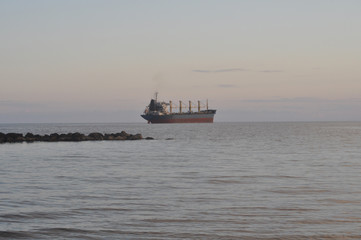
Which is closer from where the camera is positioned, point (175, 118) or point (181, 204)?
point (181, 204)

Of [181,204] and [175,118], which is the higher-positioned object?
[175,118]

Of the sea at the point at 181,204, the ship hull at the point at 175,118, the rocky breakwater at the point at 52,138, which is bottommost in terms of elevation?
the sea at the point at 181,204

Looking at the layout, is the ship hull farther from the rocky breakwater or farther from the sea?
the sea

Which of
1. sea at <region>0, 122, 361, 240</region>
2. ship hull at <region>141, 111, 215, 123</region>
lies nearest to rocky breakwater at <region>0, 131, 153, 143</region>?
sea at <region>0, 122, 361, 240</region>

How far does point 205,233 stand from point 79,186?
862 cm

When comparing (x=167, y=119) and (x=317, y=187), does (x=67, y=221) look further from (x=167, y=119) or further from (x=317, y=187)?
(x=167, y=119)

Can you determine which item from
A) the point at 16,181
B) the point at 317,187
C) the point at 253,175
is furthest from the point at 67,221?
the point at 253,175

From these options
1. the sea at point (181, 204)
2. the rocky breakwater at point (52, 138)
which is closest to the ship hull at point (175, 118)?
the rocky breakwater at point (52, 138)

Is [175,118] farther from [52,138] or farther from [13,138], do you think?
[13,138]

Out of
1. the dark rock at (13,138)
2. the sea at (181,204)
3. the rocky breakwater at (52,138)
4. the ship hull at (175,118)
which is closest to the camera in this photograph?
the sea at (181,204)

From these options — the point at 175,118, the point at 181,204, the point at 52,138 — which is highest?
the point at 175,118

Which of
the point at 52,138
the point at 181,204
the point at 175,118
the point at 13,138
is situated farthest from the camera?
the point at 175,118

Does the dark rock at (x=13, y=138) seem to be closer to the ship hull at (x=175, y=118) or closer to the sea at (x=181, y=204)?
the sea at (x=181, y=204)

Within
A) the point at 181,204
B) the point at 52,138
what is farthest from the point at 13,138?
the point at 181,204
